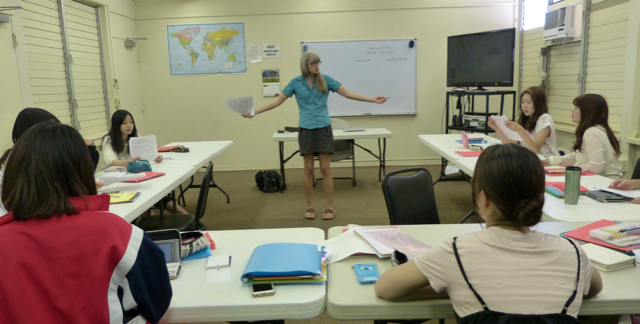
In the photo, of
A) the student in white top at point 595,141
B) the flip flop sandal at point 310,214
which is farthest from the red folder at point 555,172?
the flip flop sandal at point 310,214

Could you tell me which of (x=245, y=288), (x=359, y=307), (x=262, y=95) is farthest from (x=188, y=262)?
(x=262, y=95)

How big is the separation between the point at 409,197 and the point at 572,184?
0.71 meters

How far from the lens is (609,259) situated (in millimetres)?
1364

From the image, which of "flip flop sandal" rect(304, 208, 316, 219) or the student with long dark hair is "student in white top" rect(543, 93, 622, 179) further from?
the student with long dark hair

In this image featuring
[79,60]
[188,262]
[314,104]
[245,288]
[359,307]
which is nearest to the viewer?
[359,307]

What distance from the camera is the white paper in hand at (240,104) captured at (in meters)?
3.55

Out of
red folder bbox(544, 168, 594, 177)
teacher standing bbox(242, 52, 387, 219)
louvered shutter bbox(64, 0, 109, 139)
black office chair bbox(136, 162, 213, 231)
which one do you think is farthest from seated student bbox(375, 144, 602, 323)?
louvered shutter bbox(64, 0, 109, 139)

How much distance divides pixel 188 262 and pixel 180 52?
5301 millimetres

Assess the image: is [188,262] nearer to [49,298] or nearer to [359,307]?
[49,298]

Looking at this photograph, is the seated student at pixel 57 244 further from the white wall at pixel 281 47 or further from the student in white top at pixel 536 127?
the white wall at pixel 281 47

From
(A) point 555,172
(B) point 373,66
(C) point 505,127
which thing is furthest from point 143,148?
(B) point 373,66

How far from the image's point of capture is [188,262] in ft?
4.93

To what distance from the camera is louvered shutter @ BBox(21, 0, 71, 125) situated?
4.00 m

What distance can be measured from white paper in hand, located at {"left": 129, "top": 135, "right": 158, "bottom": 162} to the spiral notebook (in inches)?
71.8
